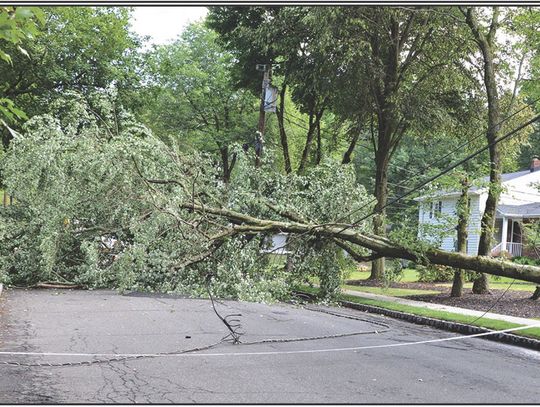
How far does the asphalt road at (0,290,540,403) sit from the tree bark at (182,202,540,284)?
4.24 feet

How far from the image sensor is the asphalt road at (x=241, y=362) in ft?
17.8

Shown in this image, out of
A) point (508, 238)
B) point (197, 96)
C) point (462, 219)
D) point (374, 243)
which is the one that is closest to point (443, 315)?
point (462, 219)

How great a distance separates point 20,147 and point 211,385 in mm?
9926

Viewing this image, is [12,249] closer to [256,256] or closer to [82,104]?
[82,104]

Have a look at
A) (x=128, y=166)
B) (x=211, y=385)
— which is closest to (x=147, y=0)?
(x=211, y=385)

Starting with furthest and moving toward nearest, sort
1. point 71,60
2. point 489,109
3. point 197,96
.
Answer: point 197,96, point 71,60, point 489,109

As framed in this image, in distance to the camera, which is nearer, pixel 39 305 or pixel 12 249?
pixel 39 305

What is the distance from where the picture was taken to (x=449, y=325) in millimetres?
11453

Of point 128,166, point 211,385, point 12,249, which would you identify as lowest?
point 211,385

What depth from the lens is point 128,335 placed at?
8.31 m

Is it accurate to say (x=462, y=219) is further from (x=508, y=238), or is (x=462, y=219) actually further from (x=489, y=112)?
(x=508, y=238)

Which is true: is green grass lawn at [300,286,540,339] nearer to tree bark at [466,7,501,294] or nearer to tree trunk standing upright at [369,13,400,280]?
tree bark at [466,7,501,294]

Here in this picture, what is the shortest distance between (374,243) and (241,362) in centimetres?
421

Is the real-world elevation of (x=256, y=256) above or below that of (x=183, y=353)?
above
